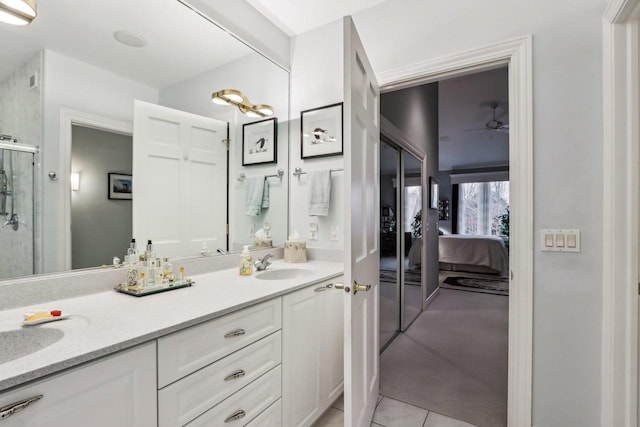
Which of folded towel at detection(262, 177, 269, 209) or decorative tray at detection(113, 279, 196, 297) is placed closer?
decorative tray at detection(113, 279, 196, 297)

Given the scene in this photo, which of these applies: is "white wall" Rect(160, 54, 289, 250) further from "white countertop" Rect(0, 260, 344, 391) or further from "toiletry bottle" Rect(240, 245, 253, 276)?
"white countertop" Rect(0, 260, 344, 391)

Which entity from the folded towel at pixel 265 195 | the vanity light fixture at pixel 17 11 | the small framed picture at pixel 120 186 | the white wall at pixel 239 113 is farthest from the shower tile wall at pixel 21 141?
the folded towel at pixel 265 195

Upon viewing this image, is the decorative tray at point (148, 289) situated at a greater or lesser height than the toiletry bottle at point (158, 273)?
lesser

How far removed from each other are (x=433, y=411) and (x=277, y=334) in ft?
4.05

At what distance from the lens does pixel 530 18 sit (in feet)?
5.17

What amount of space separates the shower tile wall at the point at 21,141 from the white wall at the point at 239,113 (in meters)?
0.55

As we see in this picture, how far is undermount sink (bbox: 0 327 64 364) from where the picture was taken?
918 mm

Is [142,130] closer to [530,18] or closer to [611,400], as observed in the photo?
[530,18]

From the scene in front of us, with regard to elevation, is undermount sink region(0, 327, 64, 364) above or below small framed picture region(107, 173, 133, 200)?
below

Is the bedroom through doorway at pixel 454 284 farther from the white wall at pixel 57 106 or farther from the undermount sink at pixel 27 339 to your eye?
the undermount sink at pixel 27 339

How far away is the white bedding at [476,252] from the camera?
5930 mm

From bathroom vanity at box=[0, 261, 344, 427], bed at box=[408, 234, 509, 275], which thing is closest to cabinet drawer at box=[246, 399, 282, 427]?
bathroom vanity at box=[0, 261, 344, 427]

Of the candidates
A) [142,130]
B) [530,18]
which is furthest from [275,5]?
[530,18]

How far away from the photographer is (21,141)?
118 centimetres
